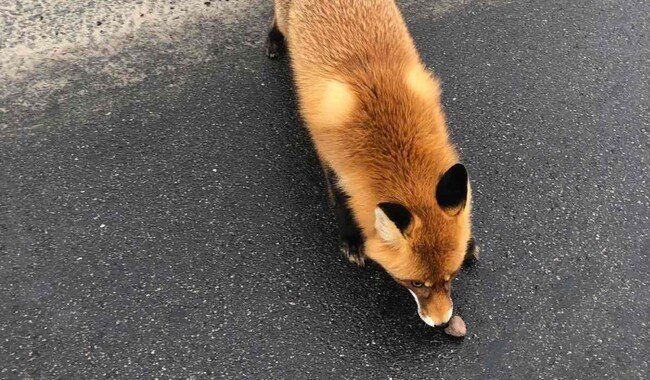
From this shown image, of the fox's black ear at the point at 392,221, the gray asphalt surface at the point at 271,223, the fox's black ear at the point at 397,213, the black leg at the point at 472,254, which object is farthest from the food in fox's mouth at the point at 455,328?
the fox's black ear at the point at 397,213

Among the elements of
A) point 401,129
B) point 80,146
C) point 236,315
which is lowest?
point 236,315

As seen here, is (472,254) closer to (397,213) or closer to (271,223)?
(397,213)

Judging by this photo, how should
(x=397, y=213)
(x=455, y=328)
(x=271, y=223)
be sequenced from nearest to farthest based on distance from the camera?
(x=397, y=213)
(x=455, y=328)
(x=271, y=223)

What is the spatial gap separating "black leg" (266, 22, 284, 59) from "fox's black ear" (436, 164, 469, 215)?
2072 mm

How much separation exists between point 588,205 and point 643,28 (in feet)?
6.39

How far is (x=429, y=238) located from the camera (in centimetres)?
272

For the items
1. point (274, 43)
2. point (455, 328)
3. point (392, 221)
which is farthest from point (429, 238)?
point (274, 43)

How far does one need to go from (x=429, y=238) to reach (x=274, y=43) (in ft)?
7.29

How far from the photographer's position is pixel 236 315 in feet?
10.6

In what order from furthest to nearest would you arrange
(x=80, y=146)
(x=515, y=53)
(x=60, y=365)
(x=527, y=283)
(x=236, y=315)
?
(x=515, y=53) → (x=80, y=146) → (x=527, y=283) → (x=236, y=315) → (x=60, y=365)

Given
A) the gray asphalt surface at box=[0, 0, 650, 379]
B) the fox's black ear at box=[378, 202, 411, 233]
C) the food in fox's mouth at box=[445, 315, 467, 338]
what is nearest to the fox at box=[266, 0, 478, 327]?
the fox's black ear at box=[378, 202, 411, 233]

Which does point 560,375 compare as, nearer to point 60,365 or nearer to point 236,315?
point 236,315

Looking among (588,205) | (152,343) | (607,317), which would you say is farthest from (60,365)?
(588,205)

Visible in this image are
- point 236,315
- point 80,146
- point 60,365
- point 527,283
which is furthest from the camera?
point 80,146
